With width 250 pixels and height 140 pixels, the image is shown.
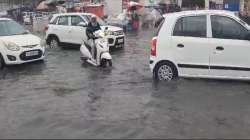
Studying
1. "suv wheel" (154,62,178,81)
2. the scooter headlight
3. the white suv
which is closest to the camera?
"suv wheel" (154,62,178,81)

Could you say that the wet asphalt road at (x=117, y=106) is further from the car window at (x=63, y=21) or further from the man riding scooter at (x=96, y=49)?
the car window at (x=63, y=21)

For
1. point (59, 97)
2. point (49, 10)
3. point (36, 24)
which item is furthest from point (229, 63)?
point (49, 10)

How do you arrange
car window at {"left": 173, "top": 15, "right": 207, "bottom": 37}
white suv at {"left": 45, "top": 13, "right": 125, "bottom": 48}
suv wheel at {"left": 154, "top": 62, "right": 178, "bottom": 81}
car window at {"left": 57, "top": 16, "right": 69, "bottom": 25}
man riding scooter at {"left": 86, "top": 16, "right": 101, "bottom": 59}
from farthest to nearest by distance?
car window at {"left": 57, "top": 16, "right": 69, "bottom": 25} < white suv at {"left": 45, "top": 13, "right": 125, "bottom": 48} < man riding scooter at {"left": 86, "top": 16, "right": 101, "bottom": 59} < suv wheel at {"left": 154, "top": 62, "right": 178, "bottom": 81} < car window at {"left": 173, "top": 15, "right": 207, "bottom": 37}

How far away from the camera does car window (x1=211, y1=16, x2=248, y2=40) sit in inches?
480

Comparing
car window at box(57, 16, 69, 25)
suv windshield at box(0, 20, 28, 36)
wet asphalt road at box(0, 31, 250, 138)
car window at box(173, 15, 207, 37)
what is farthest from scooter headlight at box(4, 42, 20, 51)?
car window at box(57, 16, 69, 25)

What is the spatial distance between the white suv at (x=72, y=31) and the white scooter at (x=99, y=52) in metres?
4.73

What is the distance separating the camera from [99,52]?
16.7 m

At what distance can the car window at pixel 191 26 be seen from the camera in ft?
40.7

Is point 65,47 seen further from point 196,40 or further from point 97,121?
point 97,121

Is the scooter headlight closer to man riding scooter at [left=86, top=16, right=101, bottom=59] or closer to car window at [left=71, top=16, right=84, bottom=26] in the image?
Answer: man riding scooter at [left=86, top=16, right=101, bottom=59]

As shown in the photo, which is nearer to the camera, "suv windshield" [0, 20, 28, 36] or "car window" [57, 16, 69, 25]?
"suv windshield" [0, 20, 28, 36]

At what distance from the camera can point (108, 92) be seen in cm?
1199

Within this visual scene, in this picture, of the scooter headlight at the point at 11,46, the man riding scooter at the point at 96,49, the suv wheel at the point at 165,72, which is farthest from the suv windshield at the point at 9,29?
the suv wheel at the point at 165,72

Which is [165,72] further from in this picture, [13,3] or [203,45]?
[13,3]
